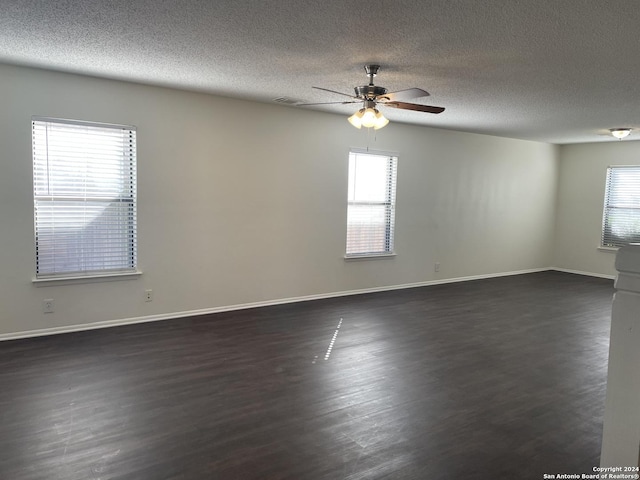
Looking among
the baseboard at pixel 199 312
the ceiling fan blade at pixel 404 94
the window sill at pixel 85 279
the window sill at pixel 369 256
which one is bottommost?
the baseboard at pixel 199 312

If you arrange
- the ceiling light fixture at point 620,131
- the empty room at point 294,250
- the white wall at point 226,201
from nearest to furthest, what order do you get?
the empty room at point 294,250, the white wall at point 226,201, the ceiling light fixture at point 620,131

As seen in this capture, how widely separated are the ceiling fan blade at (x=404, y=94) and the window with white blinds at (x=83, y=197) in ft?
8.50

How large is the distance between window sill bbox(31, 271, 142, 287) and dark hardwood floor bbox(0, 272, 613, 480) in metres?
0.51

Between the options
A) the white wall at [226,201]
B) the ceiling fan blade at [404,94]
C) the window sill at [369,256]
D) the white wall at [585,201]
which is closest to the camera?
the ceiling fan blade at [404,94]

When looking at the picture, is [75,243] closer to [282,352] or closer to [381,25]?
[282,352]

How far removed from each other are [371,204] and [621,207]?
4.88 meters

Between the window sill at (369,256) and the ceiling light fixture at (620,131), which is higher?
the ceiling light fixture at (620,131)

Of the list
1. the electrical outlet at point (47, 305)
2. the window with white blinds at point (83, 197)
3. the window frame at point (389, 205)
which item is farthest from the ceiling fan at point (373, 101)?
the electrical outlet at point (47, 305)

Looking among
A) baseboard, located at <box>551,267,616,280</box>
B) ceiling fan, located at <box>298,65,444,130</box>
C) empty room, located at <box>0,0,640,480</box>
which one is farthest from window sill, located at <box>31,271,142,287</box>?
baseboard, located at <box>551,267,616,280</box>

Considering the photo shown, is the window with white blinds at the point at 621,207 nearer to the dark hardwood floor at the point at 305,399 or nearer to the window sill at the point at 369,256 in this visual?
the dark hardwood floor at the point at 305,399

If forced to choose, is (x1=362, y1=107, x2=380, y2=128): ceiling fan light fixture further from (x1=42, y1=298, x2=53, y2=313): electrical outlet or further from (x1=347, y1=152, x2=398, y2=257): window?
(x1=42, y1=298, x2=53, y2=313): electrical outlet

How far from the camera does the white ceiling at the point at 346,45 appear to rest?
2516 millimetres

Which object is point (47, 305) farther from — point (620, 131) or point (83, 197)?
point (620, 131)

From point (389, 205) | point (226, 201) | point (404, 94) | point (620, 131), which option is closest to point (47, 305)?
point (226, 201)
